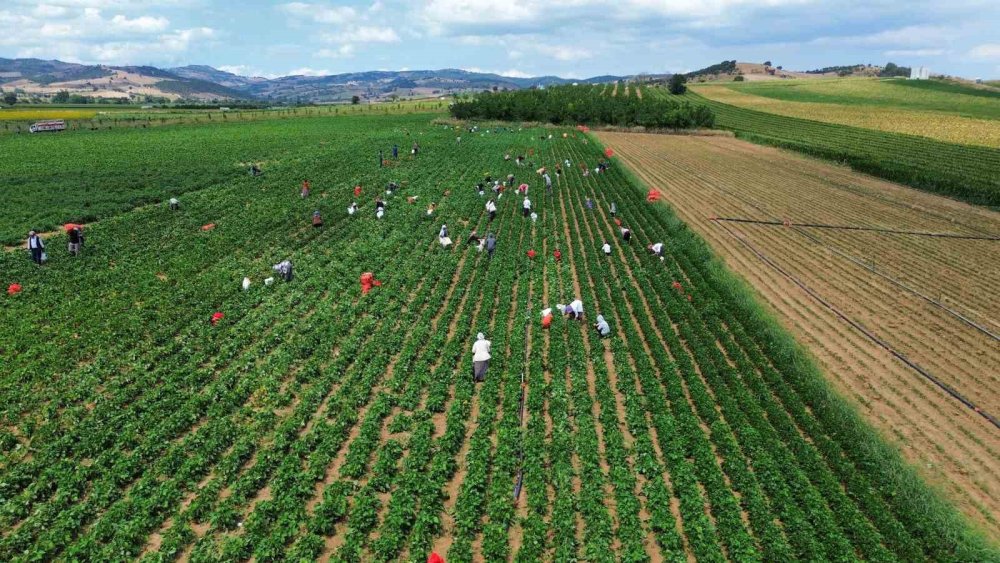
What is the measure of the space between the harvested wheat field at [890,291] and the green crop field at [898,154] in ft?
5.64

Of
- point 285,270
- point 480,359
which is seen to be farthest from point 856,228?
point 285,270

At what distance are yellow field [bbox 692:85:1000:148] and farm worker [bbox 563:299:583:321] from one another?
205 ft

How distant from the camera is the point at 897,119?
253 ft

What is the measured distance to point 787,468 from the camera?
38.4 ft

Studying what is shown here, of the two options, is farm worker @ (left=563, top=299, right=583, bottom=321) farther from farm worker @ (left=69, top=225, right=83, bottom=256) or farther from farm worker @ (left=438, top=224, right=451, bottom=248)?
A: farm worker @ (left=69, top=225, right=83, bottom=256)

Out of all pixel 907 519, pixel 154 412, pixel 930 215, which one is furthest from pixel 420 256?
pixel 930 215

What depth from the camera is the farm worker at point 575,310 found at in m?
18.3

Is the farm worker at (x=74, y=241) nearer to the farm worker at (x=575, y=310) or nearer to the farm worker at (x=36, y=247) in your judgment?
the farm worker at (x=36, y=247)

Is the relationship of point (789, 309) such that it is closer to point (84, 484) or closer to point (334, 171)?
point (84, 484)

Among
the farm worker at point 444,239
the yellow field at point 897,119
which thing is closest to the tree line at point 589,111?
the yellow field at point 897,119

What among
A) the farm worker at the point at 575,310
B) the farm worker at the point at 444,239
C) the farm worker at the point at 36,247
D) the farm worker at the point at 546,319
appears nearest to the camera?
the farm worker at the point at 546,319

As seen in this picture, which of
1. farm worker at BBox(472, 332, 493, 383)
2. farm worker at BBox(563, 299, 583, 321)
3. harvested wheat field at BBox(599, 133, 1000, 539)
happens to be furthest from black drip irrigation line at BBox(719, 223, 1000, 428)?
farm worker at BBox(472, 332, 493, 383)

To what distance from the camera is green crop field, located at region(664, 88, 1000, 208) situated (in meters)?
40.4

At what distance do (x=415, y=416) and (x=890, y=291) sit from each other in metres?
20.7
